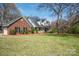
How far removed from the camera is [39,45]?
3.07 m

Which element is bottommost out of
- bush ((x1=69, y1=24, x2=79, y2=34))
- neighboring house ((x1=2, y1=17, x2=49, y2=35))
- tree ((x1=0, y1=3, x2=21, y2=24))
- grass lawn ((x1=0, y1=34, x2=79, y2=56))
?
grass lawn ((x1=0, y1=34, x2=79, y2=56))

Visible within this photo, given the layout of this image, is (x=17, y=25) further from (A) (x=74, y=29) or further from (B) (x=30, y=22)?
(A) (x=74, y=29)

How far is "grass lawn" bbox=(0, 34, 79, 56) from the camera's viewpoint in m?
3.05

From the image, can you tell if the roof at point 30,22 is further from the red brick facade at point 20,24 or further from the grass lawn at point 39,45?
the grass lawn at point 39,45

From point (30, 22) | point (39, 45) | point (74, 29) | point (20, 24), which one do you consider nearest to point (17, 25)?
point (20, 24)

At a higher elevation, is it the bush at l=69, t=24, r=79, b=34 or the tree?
the tree

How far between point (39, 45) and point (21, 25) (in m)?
0.30

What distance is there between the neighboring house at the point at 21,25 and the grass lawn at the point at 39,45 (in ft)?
0.29

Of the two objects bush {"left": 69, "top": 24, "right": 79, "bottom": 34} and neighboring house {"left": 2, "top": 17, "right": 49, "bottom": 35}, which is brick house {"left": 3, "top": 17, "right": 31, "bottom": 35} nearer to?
neighboring house {"left": 2, "top": 17, "right": 49, "bottom": 35}

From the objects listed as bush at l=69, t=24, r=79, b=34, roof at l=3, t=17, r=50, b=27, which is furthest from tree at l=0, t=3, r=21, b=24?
bush at l=69, t=24, r=79, b=34

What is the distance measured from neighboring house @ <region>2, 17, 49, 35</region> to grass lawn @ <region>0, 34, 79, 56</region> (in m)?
0.09

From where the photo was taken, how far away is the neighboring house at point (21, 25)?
3096mm

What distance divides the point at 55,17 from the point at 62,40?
26cm

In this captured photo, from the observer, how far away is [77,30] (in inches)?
122
